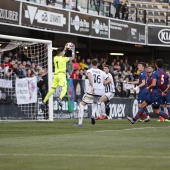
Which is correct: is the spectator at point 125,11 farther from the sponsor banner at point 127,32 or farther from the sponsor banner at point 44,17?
the sponsor banner at point 44,17

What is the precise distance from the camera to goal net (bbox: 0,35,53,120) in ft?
79.5

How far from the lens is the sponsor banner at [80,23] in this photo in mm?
31797

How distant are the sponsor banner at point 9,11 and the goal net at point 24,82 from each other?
5.04 ft

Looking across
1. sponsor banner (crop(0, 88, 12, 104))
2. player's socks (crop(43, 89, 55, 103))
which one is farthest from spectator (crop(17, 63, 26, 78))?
player's socks (crop(43, 89, 55, 103))

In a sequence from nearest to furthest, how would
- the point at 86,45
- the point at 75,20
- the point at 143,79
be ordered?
the point at 143,79 → the point at 75,20 → the point at 86,45

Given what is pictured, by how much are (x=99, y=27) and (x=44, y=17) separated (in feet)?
16.4

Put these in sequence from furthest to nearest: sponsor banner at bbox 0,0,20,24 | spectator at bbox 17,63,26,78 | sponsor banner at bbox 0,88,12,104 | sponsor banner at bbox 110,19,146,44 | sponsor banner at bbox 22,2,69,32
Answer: sponsor banner at bbox 110,19,146,44
sponsor banner at bbox 22,2,69,32
sponsor banner at bbox 0,0,20,24
spectator at bbox 17,63,26,78
sponsor banner at bbox 0,88,12,104

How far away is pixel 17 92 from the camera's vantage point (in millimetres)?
24562

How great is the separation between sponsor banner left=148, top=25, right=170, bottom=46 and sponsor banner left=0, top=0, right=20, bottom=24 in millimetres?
Result: 12007

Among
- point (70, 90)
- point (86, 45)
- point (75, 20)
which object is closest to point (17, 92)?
point (70, 90)

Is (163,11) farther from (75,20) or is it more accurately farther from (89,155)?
(89,155)

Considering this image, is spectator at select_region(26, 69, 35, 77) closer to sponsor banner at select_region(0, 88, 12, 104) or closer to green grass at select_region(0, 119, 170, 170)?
sponsor banner at select_region(0, 88, 12, 104)

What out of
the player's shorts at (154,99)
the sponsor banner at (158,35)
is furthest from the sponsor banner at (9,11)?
the sponsor banner at (158,35)

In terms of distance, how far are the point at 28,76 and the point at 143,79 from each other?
4282 mm
